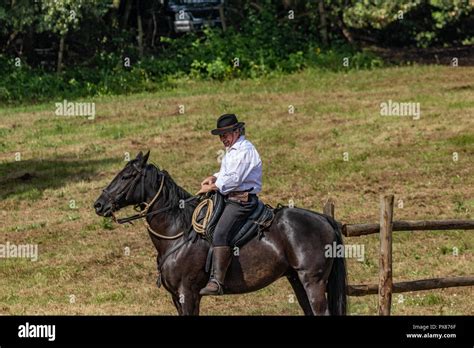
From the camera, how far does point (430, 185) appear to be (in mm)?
29719

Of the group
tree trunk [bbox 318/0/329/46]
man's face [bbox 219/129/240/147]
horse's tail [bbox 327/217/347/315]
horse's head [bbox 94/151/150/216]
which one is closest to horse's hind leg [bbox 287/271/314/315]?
horse's tail [bbox 327/217/347/315]

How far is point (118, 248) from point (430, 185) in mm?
8663

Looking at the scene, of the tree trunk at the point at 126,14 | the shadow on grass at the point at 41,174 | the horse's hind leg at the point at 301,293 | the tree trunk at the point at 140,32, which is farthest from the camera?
the tree trunk at the point at 126,14

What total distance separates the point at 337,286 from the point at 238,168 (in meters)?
2.17

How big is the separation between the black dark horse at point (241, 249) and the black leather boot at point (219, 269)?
0.46 feet

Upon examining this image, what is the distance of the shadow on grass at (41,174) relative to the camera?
3050 cm

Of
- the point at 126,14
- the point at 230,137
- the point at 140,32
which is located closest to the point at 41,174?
the point at 140,32

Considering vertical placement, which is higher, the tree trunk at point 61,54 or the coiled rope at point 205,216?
the coiled rope at point 205,216

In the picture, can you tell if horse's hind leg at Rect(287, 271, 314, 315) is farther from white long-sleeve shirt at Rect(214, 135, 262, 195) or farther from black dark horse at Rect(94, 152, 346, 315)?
white long-sleeve shirt at Rect(214, 135, 262, 195)

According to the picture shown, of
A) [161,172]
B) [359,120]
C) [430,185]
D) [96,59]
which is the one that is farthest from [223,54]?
[161,172]

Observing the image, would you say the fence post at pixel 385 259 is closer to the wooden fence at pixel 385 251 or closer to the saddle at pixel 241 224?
the wooden fence at pixel 385 251

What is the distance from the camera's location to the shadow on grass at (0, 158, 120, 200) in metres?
30.5

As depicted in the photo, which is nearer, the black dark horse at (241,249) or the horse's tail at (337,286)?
the black dark horse at (241,249)

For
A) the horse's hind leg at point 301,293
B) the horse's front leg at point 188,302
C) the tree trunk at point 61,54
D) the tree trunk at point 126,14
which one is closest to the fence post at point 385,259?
the horse's hind leg at point 301,293
